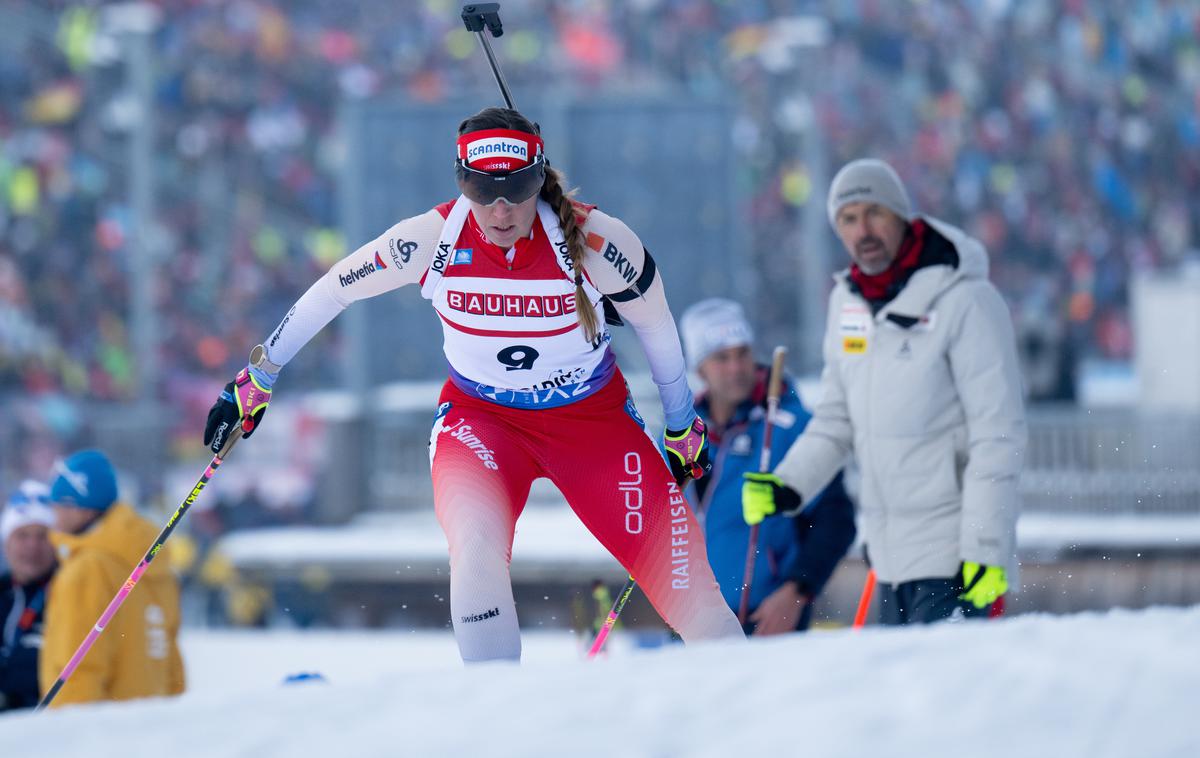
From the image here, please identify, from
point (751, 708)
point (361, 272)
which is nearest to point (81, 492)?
point (361, 272)

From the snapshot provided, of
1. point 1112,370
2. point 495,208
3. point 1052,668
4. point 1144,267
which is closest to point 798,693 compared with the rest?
point 1052,668

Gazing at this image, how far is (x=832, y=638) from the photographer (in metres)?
2.63

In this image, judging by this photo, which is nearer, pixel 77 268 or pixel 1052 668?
pixel 1052 668

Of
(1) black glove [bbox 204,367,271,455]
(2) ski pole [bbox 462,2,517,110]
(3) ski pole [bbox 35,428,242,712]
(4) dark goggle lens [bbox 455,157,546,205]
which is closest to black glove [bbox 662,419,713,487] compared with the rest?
(4) dark goggle lens [bbox 455,157,546,205]

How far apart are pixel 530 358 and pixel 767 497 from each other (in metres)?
1.15

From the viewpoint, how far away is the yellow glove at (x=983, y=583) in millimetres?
4457

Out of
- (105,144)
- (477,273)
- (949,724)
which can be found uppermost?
(105,144)

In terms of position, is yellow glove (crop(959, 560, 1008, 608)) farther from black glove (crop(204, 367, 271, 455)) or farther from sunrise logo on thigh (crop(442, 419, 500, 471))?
black glove (crop(204, 367, 271, 455))

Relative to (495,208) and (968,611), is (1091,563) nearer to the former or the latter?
(968,611)

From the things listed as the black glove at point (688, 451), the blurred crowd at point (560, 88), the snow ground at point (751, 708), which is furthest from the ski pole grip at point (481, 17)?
the blurred crowd at point (560, 88)

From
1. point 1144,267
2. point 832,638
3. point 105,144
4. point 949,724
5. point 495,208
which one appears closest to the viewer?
point 949,724

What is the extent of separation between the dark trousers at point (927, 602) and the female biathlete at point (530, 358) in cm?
76

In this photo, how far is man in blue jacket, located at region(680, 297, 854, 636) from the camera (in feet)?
17.2

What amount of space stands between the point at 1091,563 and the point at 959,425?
5.83 meters
